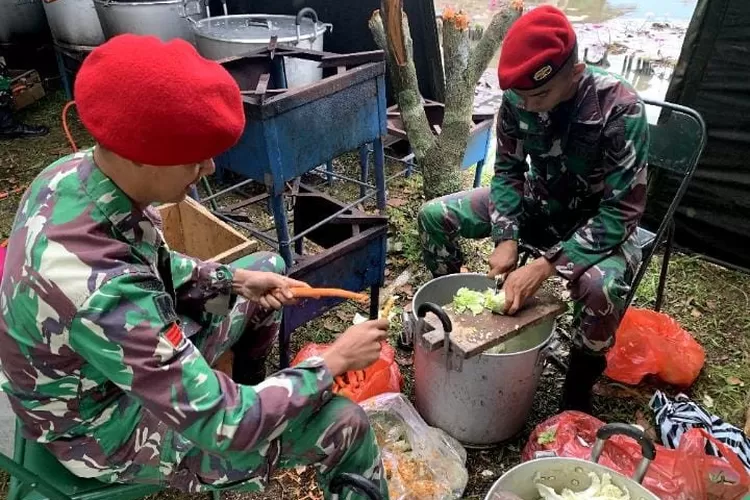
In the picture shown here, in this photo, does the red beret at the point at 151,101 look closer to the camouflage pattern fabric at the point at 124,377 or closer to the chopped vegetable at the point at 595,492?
the camouflage pattern fabric at the point at 124,377

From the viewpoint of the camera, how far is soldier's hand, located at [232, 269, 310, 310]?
2.29m

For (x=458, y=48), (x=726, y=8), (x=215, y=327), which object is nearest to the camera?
(x=215, y=327)

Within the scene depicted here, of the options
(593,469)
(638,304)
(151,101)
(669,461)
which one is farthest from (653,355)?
(151,101)

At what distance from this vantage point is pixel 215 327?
2252 millimetres

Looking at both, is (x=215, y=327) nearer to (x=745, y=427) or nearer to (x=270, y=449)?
(x=270, y=449)

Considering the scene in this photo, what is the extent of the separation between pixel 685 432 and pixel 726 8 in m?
2.62

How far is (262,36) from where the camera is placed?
4.62 meters

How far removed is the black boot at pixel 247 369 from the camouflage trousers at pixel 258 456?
749mm

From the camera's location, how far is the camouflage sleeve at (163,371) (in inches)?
56.7

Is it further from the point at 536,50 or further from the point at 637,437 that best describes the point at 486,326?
the point at 536,50

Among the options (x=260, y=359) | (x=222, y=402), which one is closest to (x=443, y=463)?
(x=260, y=359)

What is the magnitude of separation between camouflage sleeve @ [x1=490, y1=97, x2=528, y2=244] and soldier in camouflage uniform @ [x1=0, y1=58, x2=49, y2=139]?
5.42 metres

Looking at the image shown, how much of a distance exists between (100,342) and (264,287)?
35.3 inches

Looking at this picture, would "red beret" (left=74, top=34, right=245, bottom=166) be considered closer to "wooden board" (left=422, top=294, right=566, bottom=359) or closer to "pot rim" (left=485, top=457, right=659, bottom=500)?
"wooden board" (left=422, top=294, right=566, bottom=359)
